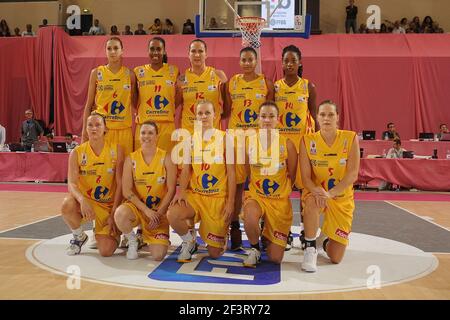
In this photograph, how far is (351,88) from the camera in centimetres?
1337

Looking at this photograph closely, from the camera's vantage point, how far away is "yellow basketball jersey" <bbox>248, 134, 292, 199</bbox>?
3.89m

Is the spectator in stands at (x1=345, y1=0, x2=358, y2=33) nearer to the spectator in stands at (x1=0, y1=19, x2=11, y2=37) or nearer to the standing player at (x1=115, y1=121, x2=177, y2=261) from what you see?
the spectator in stands at (x1=0, y1=19, x2=11, y2=37)

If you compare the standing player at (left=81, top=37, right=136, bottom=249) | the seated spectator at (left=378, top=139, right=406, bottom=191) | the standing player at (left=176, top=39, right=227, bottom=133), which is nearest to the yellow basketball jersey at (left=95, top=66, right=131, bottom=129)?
the standing player at (left=81, top=37, right=136, bottom=249)

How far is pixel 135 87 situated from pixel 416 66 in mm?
10877

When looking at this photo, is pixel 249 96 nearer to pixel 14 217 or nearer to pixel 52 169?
pixel 14 217

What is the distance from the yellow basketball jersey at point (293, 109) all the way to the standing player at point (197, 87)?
62 centimetres

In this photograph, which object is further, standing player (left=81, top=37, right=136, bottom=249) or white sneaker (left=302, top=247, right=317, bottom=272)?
standing player (left=81, top=37, right=136, bottom=249)

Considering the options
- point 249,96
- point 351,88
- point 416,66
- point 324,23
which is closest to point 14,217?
point 249,96

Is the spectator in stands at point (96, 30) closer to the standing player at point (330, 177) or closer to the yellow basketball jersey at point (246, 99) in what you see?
the yellow basketball jersey at point (246, 99)

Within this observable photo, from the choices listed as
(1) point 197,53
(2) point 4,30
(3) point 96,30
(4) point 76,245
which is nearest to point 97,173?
(4) point 76,245

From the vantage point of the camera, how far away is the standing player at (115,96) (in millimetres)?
4496

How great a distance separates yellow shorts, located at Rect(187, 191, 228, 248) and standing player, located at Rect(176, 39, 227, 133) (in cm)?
86

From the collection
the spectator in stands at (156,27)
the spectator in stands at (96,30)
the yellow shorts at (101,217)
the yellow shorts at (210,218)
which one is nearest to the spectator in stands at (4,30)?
the spectator in stands at (96,30)
